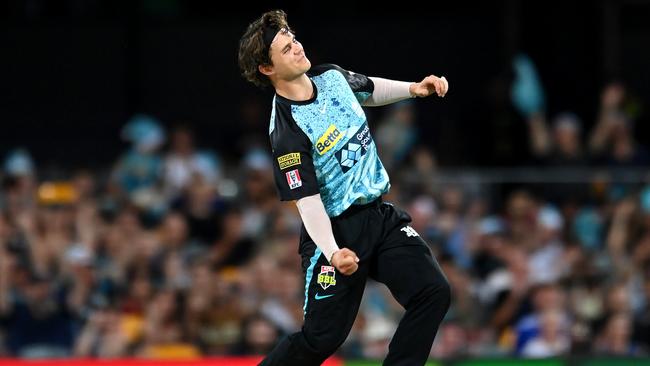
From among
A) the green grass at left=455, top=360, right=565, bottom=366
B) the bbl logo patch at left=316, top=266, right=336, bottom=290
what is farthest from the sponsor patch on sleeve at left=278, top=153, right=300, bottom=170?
the green grass at left=455, top=360, right=565, bottom=366

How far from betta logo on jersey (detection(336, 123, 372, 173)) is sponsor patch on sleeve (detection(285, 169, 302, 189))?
26 cm

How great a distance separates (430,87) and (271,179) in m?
5.25

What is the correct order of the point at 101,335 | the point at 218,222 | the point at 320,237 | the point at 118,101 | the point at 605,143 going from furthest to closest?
the point at 118,101, the point at 605,143, the point at 218,222, the point at 101,335, the point at 320,237

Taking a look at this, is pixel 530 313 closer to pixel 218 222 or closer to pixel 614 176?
pixel 614 176

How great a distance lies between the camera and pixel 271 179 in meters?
11.9

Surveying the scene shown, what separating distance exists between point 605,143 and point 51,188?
5.08m

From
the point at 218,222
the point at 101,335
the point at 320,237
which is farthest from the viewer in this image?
the point at 218,222

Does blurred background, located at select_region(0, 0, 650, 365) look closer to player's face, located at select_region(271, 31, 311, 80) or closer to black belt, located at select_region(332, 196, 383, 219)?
black belt, located at select_region(332, 196, 383, 219)

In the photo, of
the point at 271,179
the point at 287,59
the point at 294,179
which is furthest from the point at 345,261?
the point at 271,179

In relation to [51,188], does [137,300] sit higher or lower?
lower

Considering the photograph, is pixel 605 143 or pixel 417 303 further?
pixel 605 143

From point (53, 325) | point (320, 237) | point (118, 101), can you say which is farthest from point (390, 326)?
point (118, 101)

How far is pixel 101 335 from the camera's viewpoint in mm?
10531

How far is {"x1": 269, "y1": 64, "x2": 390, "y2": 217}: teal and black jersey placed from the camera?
6484 mm
